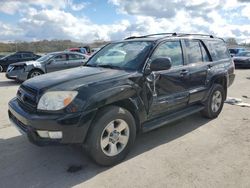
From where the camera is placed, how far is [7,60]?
61.1 feet

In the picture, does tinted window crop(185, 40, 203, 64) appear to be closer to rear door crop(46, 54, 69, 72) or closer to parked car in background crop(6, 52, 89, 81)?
parked car in background crop(6, 52, 89, 81)

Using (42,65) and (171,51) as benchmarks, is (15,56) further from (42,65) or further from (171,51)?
(171,51)

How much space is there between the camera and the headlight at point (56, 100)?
3.35m

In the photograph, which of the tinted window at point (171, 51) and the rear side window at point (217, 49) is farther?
the rear side window at point (217, 49)

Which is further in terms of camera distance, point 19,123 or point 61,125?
point 19,123

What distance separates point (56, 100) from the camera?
3385 millimetres

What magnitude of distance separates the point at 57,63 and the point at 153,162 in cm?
1024

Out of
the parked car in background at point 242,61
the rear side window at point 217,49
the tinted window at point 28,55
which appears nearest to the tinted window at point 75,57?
the tinted window at point 28,55

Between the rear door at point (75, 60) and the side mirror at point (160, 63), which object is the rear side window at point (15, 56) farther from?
the side mirror at point (160, 63)

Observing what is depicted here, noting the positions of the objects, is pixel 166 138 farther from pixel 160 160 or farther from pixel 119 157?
pixel 119 157

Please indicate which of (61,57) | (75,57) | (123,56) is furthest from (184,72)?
(75,57)

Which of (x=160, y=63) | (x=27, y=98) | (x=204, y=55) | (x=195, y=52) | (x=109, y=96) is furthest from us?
(x=204, y=55)

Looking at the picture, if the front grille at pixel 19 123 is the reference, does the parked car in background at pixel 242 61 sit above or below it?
below

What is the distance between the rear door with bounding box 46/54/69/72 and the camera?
1288 cm
